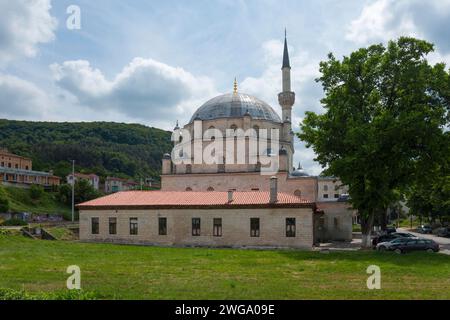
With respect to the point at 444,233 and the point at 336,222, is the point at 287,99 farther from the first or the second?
the point at 444,233

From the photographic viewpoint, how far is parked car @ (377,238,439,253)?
28.6 m

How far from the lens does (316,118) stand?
31547mm

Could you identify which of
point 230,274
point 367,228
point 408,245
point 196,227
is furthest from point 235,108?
point 230,274

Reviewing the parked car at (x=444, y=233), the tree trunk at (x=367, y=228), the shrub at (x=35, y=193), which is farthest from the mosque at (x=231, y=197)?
the shrub at (x=35, y=193)

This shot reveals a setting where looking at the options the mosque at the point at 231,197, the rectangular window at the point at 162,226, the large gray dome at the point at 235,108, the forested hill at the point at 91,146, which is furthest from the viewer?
the forested hill at the point at 91,146

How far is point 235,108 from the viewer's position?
53000 millimetres

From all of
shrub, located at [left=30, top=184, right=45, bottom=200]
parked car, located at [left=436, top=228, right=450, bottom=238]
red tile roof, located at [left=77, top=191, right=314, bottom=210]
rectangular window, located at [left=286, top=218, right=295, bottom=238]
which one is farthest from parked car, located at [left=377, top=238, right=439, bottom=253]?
shrub, located at [left=30, top=184, right=45, bottom=200]

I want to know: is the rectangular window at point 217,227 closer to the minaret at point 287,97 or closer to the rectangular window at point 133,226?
the rectangular window at point 133,226

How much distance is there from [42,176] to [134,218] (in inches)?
2463

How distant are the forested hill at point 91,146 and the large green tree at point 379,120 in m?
82.2

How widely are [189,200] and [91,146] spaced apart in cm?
11311

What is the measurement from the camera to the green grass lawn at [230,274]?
13562 millimetres
